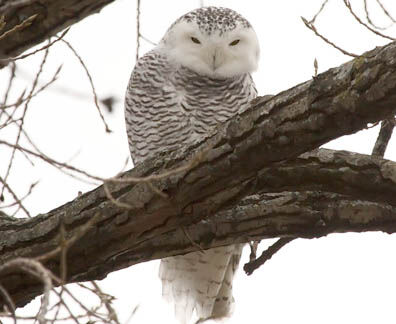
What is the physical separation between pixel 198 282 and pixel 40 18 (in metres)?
2.25

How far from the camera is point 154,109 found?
4363mm

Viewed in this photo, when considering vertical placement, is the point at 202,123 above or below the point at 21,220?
above

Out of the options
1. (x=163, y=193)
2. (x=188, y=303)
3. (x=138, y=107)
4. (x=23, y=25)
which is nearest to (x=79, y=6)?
(x=23, y=25)

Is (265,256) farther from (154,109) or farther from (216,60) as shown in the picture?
(216,60)

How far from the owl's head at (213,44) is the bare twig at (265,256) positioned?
1.18m

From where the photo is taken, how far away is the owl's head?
14.6 feet

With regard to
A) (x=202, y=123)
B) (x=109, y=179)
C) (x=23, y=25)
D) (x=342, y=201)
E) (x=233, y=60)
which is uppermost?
(x=233, y=60)

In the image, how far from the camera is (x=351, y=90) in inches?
102

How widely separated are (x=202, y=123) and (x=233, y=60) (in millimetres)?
402

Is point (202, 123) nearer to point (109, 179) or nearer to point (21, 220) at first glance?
point (21, 220)

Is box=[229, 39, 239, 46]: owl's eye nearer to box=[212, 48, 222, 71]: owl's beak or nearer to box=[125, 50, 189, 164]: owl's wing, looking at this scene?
box=[212, 48, 222, 71]: owl's beak

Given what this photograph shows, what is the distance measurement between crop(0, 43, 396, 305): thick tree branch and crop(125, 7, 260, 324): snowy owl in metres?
1.05

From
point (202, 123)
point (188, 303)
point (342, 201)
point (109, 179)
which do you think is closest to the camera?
point (109, 179)

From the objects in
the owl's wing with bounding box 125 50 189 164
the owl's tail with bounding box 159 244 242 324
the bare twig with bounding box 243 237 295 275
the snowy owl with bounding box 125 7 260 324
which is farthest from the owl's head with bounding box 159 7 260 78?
the bare twig with bounding box 243 237 295 275
